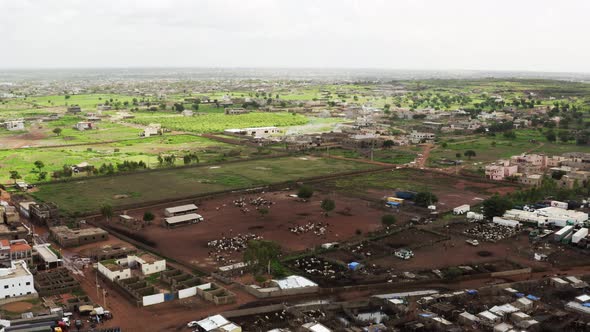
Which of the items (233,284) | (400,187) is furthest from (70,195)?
(400,187)

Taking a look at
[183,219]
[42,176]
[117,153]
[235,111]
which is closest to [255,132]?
[117,153]

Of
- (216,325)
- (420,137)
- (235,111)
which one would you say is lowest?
(216,325)

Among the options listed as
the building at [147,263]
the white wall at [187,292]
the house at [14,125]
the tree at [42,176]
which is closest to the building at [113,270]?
the building at [147,263]

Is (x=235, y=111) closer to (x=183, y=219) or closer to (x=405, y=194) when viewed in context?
(x=405, y=194)

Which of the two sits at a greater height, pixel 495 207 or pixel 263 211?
pixel 495 207

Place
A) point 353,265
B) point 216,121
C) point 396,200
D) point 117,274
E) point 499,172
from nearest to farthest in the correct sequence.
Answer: point 117,274
point 353,265
point 396,200
point 499,172
point 216,121

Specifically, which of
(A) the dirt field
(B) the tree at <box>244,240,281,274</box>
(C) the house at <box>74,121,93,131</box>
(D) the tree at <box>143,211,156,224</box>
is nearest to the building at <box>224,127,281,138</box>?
(C) the house at <box>74,121,93,131</box>
